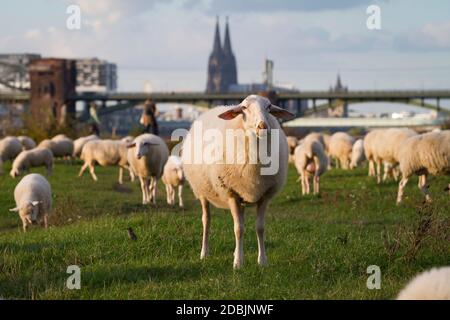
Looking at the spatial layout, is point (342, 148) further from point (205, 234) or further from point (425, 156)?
point (205, 234)

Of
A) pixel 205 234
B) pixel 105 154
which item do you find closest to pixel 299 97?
pixel 105 154

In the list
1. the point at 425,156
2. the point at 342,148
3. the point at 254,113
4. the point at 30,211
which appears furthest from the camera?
the point at 342,148

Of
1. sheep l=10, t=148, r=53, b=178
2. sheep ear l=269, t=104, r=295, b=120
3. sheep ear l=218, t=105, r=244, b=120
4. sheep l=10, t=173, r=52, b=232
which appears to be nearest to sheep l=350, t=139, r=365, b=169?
sheep l=10, t=148, r=53, b=178

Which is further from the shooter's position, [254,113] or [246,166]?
[246,166]

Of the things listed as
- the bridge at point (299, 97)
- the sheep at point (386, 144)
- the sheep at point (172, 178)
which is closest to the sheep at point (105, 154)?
the sheep at point (172, 178)

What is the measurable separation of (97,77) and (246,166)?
15715 cm

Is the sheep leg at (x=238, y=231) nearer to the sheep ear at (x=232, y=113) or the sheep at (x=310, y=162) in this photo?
the sheep ear at (x=232, y=113)

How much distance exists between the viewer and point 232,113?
29.5 feet

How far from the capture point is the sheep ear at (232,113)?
8.96 meters

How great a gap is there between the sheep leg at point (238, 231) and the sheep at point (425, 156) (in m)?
8.31

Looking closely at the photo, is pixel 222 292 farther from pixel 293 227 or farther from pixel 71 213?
pixel 71 213

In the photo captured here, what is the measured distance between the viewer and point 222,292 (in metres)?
7.19

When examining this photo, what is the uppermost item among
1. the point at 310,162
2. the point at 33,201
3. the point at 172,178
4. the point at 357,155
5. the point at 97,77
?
the point at 97,77
